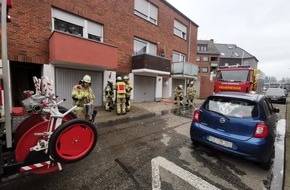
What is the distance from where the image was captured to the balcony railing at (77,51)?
673cm

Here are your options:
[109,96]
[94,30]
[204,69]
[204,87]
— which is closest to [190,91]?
[109,96]

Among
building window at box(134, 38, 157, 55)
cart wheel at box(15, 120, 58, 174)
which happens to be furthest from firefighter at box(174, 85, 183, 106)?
cart wheel at box(15, 120, 58, 174)

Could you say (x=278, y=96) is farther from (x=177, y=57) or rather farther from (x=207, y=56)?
(x=207, y=56)

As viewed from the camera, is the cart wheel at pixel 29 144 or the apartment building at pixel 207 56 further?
the apartment building at pixel 207 56

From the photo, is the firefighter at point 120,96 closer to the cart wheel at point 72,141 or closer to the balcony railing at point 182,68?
the cart wheel at point 72,141

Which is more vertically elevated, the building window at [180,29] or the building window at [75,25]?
the building window at [180,29]

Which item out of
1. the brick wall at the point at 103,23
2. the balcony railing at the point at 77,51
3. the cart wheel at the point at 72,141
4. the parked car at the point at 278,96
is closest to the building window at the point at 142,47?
the brick wall at the point at 103,23

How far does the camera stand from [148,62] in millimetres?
10633

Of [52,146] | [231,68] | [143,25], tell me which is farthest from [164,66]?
[52,146]

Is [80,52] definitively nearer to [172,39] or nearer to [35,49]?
[35,49]

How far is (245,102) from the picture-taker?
3.61 meters

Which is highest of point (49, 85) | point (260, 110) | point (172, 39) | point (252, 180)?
point (172, 39)

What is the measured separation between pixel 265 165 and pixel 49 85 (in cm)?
445

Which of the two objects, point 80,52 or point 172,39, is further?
point 172,39
